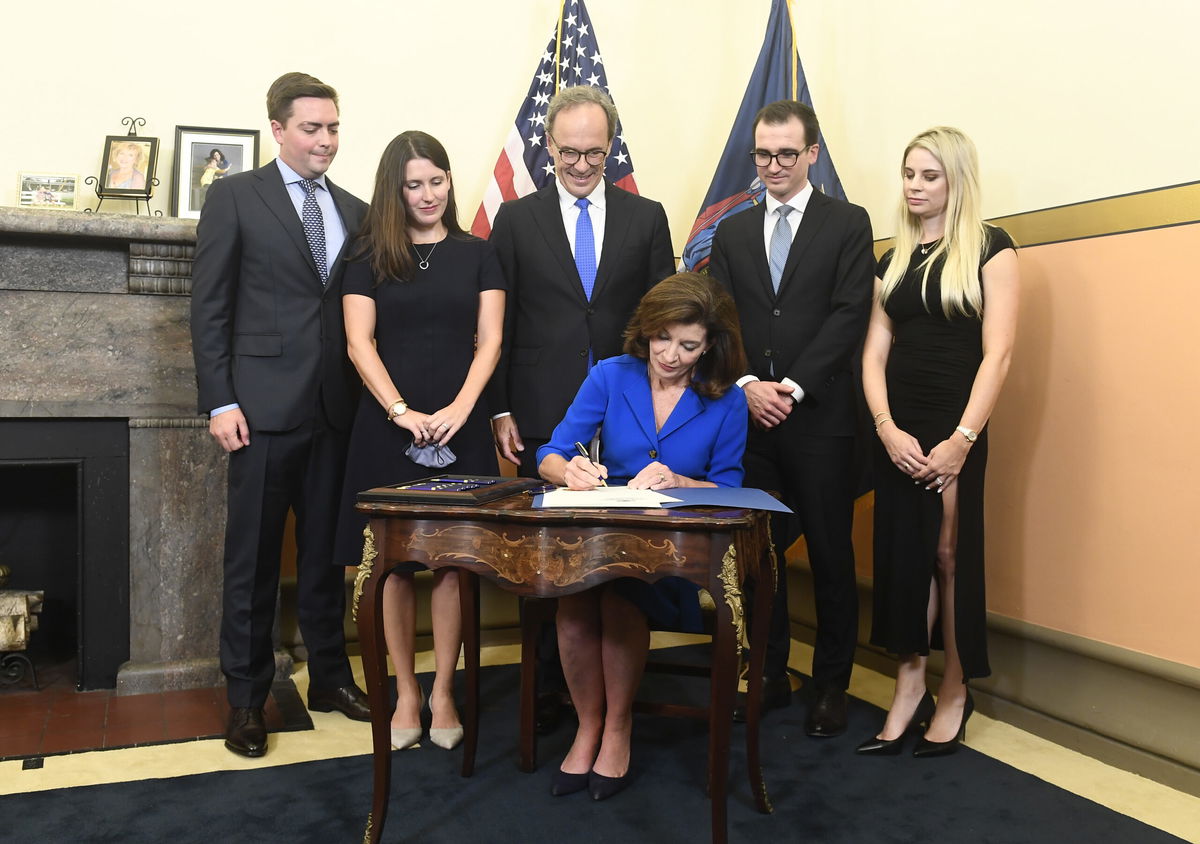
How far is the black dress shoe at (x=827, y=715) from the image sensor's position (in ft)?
10.2

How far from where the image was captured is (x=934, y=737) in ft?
9.84

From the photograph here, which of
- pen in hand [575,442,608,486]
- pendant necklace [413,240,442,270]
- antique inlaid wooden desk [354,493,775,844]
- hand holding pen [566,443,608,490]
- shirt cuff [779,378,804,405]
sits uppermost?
pendant necklace [413,240,442,270]

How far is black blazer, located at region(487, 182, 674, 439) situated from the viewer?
3145 mm

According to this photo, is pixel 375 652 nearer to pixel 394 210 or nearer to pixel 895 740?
pixel 394 210

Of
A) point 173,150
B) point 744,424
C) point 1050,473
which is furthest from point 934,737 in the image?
point 173,150

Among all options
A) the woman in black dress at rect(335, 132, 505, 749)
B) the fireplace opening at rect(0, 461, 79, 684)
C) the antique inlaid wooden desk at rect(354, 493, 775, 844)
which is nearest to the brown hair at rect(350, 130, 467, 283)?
the woman in black dress at rect(335, 132, 505, 749)

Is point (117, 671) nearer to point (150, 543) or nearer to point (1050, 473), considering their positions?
point (150, 543)

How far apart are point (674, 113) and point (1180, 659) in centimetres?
305

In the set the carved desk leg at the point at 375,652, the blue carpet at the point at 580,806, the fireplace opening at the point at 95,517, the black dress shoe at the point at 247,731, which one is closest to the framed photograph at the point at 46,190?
the fireplace opening at the point at 95,517

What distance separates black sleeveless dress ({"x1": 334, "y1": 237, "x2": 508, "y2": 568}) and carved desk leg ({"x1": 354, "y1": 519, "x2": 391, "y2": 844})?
2.28 feet

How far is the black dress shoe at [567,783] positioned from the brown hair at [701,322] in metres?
1.01

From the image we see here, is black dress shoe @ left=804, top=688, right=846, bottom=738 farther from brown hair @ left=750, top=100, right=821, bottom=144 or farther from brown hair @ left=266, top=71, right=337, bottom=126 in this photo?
brown hair @ left=266, top=71, right=337, bottom=126

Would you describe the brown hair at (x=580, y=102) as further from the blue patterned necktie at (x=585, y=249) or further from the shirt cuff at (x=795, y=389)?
the shirt cuff at (x=795, y=389)

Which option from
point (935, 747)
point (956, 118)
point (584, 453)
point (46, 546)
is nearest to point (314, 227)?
point (584, 453)
